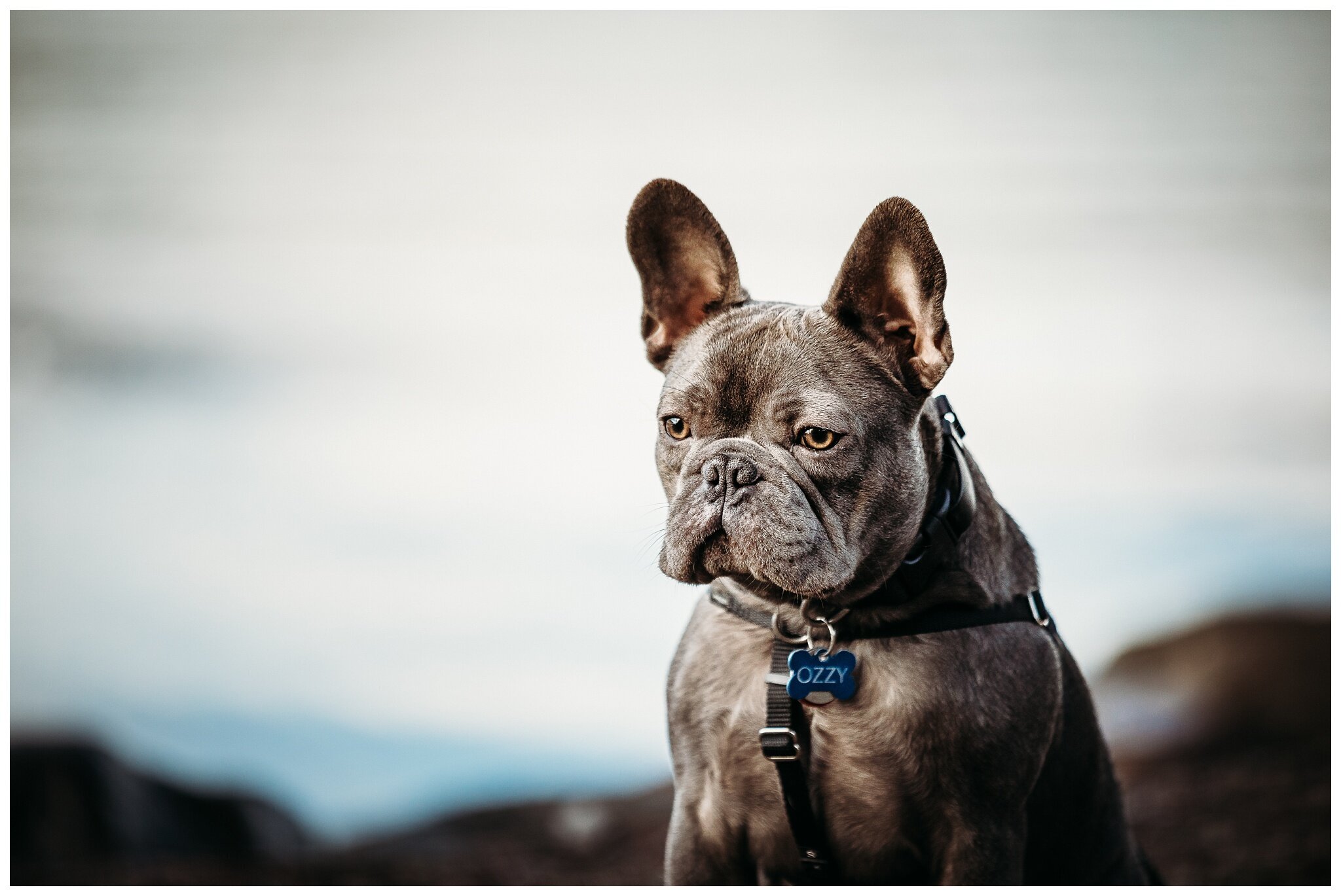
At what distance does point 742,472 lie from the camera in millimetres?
1822

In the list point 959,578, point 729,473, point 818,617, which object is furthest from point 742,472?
point 959,578

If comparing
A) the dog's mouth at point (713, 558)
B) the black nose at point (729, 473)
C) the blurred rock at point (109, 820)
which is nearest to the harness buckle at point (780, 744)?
the dog's mouth at point (713, 558)

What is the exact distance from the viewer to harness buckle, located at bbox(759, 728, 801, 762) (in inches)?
75.0

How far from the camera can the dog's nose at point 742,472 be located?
182cm

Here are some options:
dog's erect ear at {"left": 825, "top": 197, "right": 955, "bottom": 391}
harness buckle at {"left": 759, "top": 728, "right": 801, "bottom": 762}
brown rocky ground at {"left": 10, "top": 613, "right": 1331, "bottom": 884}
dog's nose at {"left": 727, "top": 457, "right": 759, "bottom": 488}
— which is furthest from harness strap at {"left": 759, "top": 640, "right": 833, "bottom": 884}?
brown rocky ground at {"left": 10, "top": 613, "right": 1331, "bottom": 884}

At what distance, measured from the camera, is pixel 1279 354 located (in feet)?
10.6

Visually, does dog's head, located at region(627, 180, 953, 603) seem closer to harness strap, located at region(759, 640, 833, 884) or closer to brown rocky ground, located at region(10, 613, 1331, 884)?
harness strap, located at region(759, 640, 833, 884)

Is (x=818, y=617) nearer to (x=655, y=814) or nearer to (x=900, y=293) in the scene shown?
(x=900, y=293)

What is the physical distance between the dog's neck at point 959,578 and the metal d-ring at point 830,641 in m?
0.03

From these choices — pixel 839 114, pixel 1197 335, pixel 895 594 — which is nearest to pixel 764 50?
pixel 839 114

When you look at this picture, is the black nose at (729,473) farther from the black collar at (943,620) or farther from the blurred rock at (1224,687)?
the blurred rock at (1224,687)

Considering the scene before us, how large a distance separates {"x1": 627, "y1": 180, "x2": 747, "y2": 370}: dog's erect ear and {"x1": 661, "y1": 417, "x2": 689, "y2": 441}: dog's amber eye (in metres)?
0.22

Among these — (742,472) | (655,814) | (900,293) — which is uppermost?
(900,293)

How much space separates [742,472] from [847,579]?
9.9 inches
